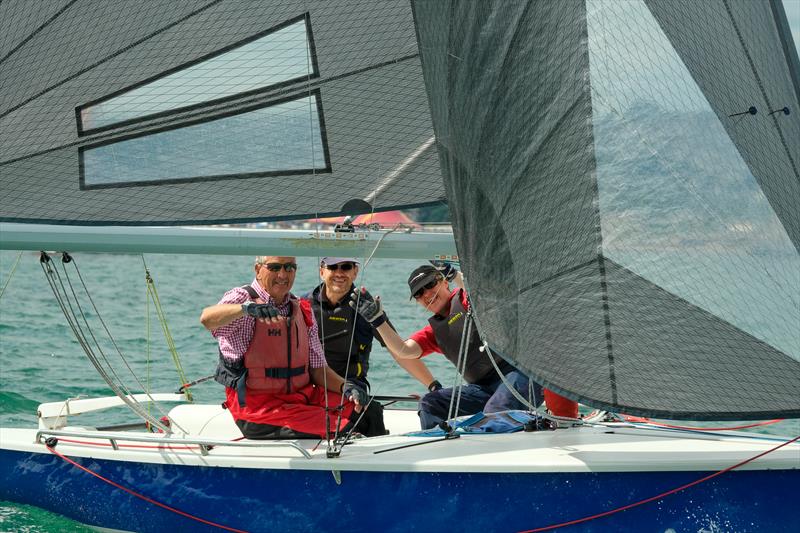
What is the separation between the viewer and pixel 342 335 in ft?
13.9

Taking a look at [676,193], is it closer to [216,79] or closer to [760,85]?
[760,85]

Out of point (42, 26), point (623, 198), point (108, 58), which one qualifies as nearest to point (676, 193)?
point (623, 198)

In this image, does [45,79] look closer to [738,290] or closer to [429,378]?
[429,378]

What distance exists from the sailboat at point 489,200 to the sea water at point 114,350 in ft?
1.44

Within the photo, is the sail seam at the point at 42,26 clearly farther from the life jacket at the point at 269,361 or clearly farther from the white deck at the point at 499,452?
the white deck at the point at 499,452

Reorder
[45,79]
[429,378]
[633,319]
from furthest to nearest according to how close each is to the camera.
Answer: [429,378], [45,79], [633,319]

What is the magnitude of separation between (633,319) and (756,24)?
3.81ft

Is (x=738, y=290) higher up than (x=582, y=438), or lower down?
higher up

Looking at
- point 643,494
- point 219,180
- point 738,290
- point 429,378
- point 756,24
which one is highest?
point 756,24

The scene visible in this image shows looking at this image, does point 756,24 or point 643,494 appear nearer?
point 643,494

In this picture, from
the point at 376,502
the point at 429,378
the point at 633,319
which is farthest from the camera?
the point at 429,378

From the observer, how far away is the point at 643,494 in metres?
2.98

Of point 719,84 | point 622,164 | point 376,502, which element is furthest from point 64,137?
point 719,84

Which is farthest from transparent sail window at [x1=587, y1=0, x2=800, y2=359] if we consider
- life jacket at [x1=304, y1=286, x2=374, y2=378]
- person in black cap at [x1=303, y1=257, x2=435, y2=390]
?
life jacket at [x1=304, y1=286, x2=374, y2=378]
